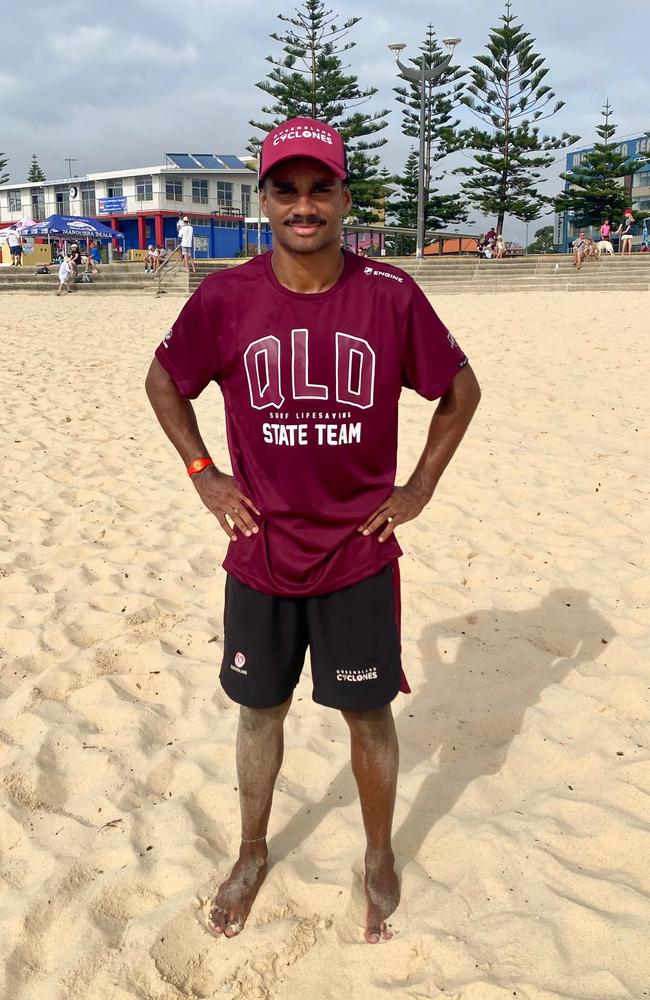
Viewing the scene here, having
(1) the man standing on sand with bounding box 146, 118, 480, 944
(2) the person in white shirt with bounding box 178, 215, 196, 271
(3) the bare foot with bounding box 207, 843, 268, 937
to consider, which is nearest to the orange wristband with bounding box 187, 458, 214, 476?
(1) the man standing on sand with bounding box 146, 118, 480, 944

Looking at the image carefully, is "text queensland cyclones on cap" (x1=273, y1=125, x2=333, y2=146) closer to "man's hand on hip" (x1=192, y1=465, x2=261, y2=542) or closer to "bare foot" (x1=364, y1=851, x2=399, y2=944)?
"man's hand on hip" (x1=192, y1=465, x2=261, y2=542)

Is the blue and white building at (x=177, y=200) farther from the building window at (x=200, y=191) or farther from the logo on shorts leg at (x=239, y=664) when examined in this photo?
the logo on shorts leg at (x=239, y=664)

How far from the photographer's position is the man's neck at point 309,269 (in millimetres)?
1789

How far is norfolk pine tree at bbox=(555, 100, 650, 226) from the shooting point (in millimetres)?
38812

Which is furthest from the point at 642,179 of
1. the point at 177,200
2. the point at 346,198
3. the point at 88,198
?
the point at 346,198

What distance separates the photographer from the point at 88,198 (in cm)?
5156

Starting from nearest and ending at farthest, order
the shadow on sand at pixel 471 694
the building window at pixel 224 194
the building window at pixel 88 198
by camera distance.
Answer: the shadow on sand at pixel 471 694 → the building window at pixel 224 194 → the building window at pixel 88 198

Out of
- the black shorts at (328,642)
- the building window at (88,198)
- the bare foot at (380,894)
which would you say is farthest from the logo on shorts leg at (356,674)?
the building window at (88,198)

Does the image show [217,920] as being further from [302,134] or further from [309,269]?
[302,134]

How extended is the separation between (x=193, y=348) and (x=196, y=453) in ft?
0.93

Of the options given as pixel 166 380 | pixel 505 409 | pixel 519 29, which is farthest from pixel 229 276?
pixel 519 29

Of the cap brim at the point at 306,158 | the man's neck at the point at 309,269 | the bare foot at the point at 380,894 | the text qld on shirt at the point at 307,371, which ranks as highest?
the cap brim at the point at 306,158

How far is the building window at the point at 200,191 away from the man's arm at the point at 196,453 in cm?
5003

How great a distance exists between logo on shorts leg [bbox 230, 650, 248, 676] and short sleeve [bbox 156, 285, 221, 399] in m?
0.66
